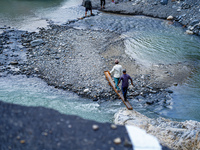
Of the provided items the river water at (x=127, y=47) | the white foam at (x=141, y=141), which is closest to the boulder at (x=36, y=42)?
the river water at (x=127, y=47)

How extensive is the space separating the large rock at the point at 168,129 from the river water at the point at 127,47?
30.2 inches

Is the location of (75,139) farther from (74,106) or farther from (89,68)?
(89,68)

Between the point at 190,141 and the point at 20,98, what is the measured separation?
8074 mm

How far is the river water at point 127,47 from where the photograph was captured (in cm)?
874

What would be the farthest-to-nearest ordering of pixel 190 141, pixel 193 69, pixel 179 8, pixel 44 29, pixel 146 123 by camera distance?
pixel 179 8
pixel 44 29
pixel 193 69
pixel 146 123
pixel 190 141

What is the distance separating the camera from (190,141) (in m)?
6.57

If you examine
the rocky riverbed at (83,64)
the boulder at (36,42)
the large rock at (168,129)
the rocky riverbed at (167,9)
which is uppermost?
the rocky riverbed at (167,9)

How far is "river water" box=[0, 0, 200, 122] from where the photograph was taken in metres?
8.74

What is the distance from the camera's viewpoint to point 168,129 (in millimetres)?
7145

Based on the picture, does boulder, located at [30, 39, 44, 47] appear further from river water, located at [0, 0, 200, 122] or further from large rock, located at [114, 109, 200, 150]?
large rock, located at [114, 109, 200, 150]

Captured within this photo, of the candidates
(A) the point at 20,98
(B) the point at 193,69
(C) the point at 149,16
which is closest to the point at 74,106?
(A) the point at 20,98

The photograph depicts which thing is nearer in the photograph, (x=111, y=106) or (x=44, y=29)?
(x=111, y=106)

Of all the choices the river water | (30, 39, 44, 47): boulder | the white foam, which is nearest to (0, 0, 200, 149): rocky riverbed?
(30, 39, 44, 47): boulder

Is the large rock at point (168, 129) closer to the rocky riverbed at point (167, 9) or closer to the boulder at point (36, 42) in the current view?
the boulder at point (36, 42)
